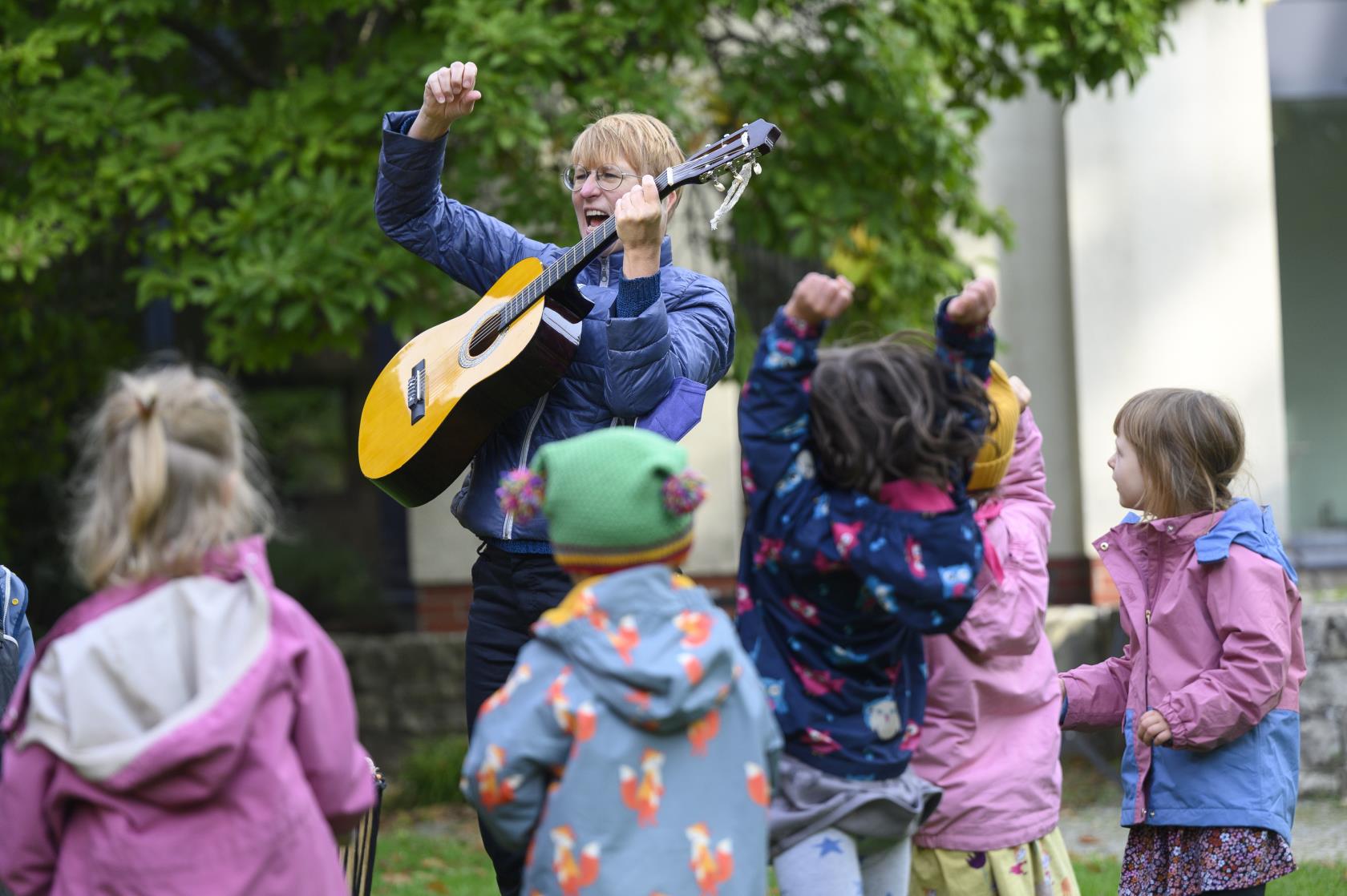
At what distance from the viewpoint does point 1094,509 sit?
7.50m

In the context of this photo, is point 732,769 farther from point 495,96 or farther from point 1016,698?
point 495,96

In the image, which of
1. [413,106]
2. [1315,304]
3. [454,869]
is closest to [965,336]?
[413,106]

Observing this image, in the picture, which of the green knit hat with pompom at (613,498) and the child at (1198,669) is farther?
the child at (1198,669)

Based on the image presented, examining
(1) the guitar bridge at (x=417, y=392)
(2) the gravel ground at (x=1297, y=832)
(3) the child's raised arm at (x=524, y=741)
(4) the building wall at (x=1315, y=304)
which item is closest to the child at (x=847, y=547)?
(3) the child's raised arm at (x=524, y=741)

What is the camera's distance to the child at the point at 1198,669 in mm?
3047

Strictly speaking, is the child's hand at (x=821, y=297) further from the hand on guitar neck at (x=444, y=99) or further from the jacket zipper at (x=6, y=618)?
the jacket zipper at (x=6, y=618)

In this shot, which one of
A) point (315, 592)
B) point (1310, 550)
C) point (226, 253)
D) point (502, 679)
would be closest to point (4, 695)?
point (502, 679)

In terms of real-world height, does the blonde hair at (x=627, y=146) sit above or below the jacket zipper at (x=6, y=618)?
above

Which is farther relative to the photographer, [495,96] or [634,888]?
[495,96]

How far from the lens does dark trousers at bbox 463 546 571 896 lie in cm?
315

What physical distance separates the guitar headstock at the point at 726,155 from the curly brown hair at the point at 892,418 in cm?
83

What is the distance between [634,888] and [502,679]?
39.1 inches

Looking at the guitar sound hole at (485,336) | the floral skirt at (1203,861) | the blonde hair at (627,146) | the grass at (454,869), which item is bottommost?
the grass at (454,869)

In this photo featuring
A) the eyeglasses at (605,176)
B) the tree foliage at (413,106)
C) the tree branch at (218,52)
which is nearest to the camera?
the eyeglasses at (605,176)
